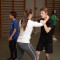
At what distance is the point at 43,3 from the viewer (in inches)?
571

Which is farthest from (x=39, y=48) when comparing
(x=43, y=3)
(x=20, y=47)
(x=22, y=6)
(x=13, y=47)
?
(x=43, y=3)

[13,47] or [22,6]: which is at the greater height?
[22,6]

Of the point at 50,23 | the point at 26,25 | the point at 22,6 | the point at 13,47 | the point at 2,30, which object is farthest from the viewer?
the point at 22,6

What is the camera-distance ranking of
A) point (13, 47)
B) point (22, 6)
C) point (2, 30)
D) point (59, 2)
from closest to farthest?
point (13, 47) < point (2, 30) < point (22, 6) < point (59, 2)

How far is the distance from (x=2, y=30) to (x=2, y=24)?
342mm

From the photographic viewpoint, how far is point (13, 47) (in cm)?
727

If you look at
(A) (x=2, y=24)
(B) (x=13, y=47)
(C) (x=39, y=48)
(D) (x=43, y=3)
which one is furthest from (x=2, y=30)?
(C) (x=39, y=48)

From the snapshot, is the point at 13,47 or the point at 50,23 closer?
the point at 50,23

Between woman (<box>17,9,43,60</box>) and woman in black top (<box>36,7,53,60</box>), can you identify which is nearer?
woman (<box>17,9,43,60</box>)

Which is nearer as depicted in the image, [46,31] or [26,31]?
[26,31]

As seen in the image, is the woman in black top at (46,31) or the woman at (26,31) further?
the woman in black top at (46,31)

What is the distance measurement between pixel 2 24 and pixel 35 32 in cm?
223

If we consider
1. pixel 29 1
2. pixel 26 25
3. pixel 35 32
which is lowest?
pixel 35 32

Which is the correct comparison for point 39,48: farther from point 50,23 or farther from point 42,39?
point 50,23
